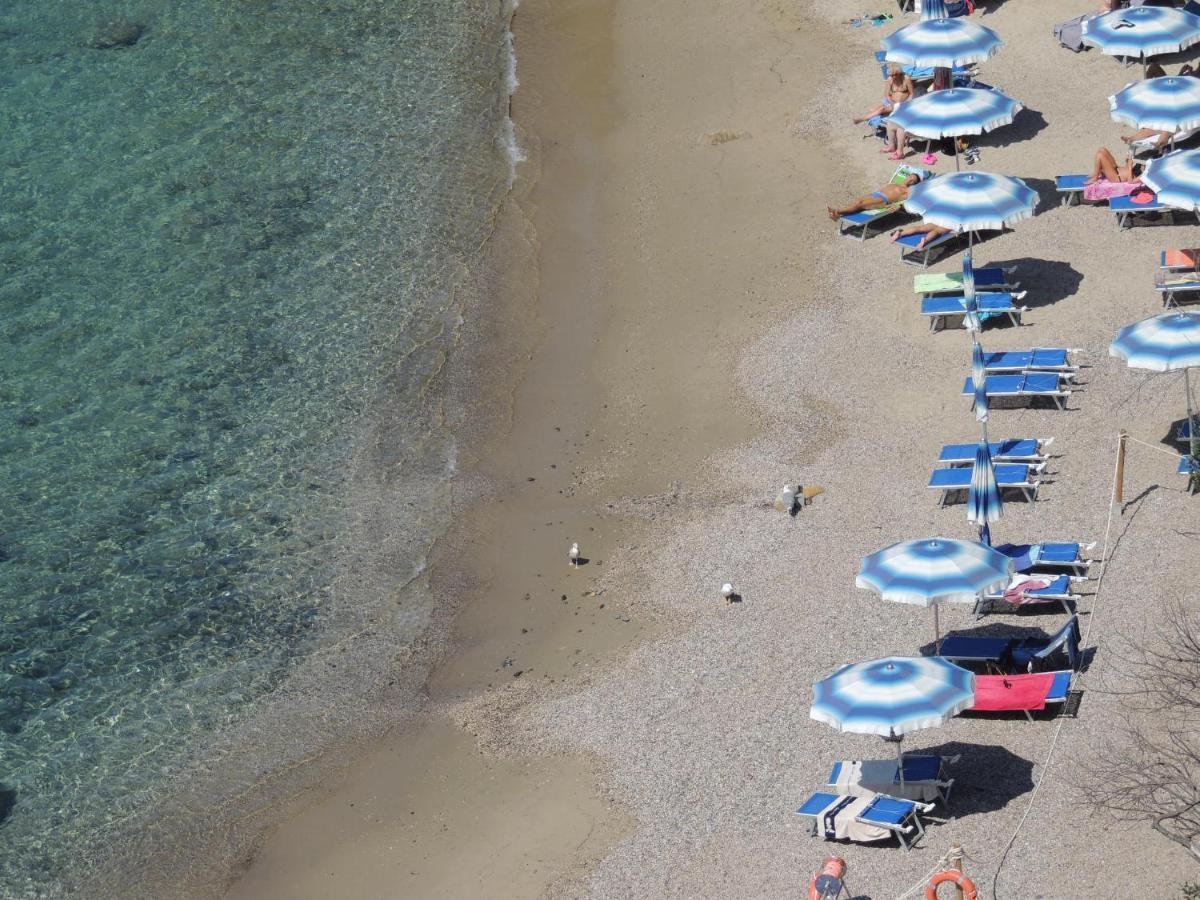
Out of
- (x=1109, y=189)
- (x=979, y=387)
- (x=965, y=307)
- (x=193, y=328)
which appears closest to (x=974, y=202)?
(x=965, y=307)

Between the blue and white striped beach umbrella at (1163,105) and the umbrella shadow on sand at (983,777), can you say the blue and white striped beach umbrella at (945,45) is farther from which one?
the umbrella shadow on sand at (983,777)

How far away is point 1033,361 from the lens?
21562mm

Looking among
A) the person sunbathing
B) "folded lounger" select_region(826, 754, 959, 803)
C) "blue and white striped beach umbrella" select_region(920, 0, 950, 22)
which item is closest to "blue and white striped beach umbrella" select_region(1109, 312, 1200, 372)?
"folded lounger" select_region(826, 754, 959, 803)

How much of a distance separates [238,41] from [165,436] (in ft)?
45.3

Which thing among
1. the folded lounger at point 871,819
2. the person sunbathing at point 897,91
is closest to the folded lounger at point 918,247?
Answer: the person sunbathing at point 897,91

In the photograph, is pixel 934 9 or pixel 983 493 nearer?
pixel 983 493

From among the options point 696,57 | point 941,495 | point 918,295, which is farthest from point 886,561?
point 696,57

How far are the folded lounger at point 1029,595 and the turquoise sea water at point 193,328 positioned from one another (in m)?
7.98

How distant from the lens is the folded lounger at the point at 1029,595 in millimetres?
17688

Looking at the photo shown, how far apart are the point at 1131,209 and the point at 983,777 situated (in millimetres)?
11631

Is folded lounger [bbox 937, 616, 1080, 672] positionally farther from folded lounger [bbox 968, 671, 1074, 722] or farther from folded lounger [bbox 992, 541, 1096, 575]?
folded lounger [bbox 992, 541, 1096, 575]

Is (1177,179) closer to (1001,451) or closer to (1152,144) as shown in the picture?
(1152,144)

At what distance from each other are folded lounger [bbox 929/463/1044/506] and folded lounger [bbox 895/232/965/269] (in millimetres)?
5799

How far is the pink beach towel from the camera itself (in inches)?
973
